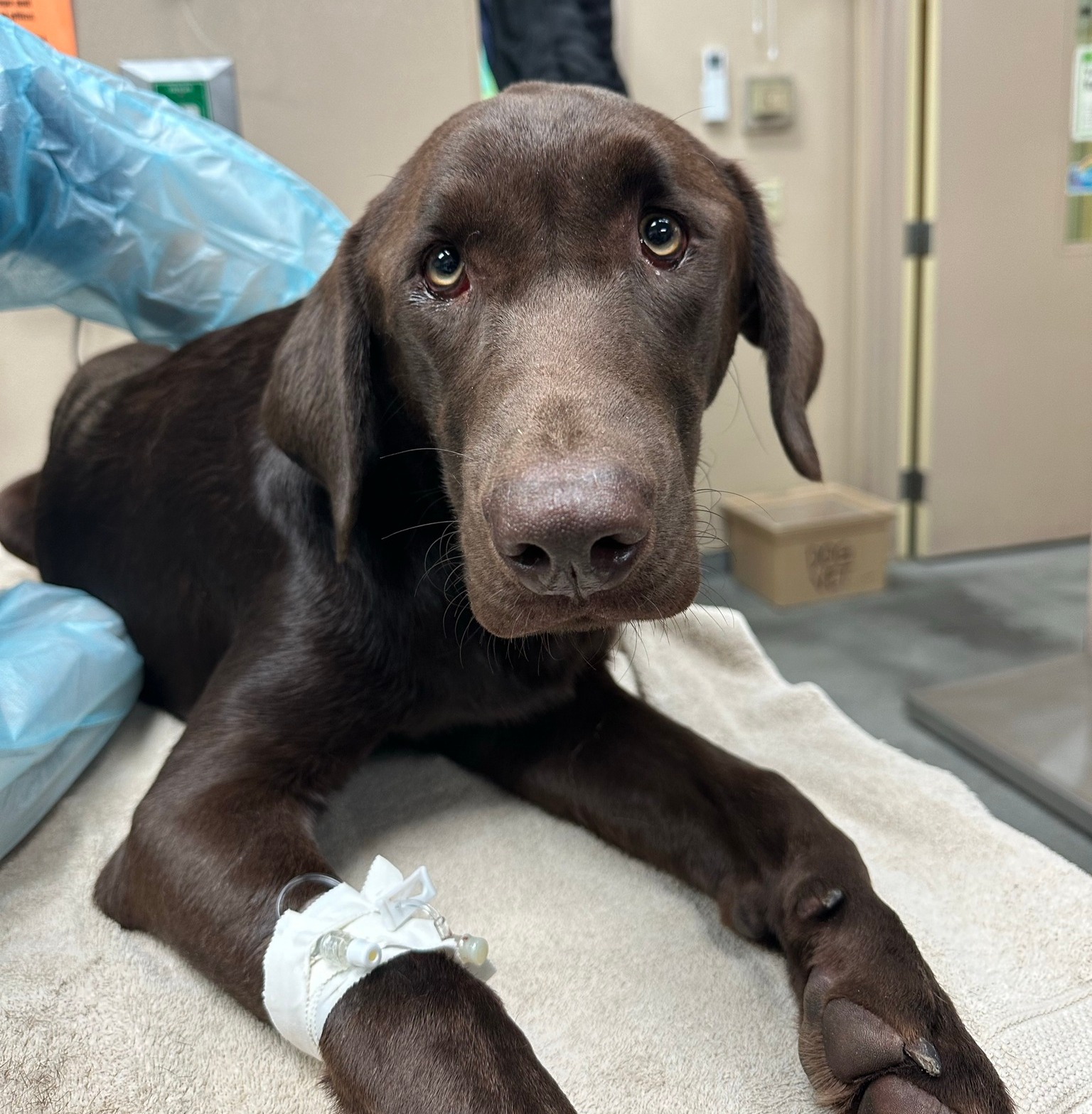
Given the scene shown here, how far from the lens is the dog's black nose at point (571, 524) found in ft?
2.37

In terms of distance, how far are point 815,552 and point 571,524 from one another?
89.4 inches

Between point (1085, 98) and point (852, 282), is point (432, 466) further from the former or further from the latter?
point (852, 282)

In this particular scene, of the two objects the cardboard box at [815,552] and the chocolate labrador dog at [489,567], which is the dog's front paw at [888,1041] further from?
the cardboard box at [815,552]

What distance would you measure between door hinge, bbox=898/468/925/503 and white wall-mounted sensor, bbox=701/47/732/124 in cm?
132

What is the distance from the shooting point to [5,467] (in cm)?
214

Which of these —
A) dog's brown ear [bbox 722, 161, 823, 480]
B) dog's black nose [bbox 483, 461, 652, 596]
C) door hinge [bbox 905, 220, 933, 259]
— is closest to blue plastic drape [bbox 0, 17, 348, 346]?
dog's brown ear [bbox 722, 161, 823, 480]

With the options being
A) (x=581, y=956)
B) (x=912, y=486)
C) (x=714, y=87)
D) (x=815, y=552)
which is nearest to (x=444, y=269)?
(x=581, y=956)

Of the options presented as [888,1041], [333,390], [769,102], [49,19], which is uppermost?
[49,19]

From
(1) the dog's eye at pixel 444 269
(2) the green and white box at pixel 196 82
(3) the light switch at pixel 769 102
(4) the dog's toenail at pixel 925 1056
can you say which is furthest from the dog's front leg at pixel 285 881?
(3) the light switch at pixel 769 102

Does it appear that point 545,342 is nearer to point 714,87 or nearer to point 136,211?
point 136,211

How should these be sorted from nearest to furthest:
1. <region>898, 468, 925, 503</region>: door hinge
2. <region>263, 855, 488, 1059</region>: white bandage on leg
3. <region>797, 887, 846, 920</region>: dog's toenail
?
1. <region>263, 855, 488, 1059</region>: white bandage on leg
2. <region>797, 887, 846, 920</region>: dog's toenail
3. <region>898, 468, 925, 503</region>: door hinge

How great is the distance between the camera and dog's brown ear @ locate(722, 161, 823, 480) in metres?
1.24

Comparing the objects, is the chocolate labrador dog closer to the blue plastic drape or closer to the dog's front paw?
the dog's front paw

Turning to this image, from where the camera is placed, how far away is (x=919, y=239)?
291 cm
